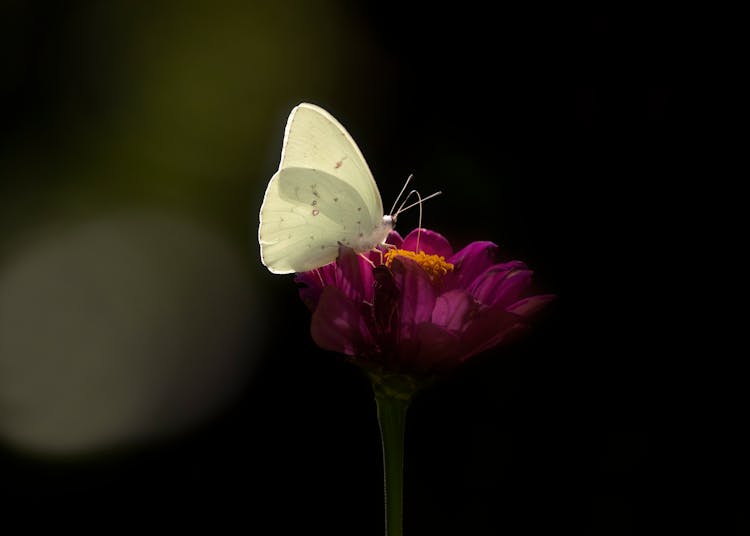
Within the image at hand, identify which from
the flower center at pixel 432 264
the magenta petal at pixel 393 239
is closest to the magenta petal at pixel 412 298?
the flower center at pixel 432 264

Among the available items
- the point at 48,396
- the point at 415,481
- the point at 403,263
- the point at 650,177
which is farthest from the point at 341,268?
the point at 48,396

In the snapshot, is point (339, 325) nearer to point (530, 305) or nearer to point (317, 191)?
point (530, 305)

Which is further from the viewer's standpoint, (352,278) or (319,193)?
(319,193)

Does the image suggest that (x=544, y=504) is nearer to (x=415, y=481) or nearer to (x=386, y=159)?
(x=415, y=481)

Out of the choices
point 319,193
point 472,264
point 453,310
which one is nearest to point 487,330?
point 453,310

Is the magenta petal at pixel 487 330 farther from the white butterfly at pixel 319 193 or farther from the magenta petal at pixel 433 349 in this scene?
the white butterfly at pixel 319 193

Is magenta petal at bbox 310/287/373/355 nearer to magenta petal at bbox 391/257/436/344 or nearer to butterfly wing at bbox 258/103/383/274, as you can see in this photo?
magenta petal at bbox 391/257/436/344

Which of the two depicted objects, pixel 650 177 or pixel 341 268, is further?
pixel 650 177
